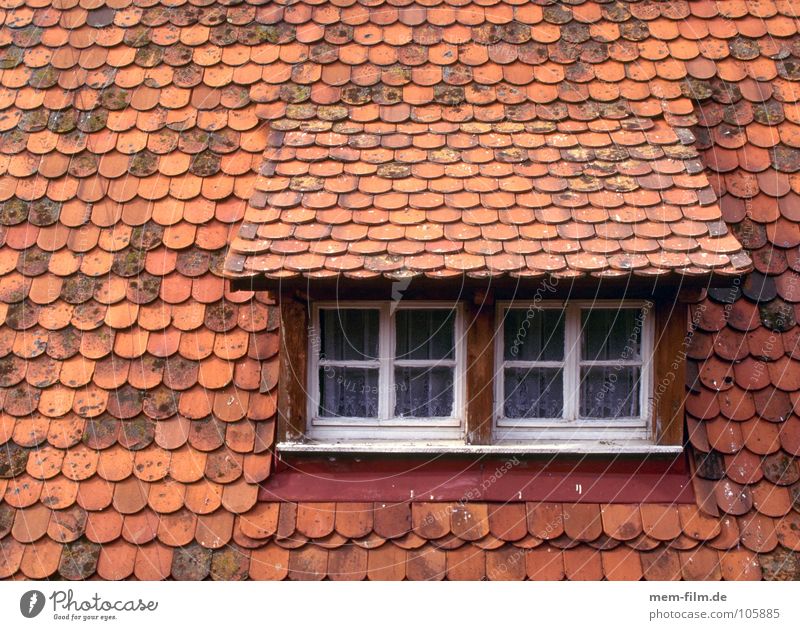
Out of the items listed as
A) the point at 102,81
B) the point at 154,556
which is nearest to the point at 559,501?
the point at 154,556

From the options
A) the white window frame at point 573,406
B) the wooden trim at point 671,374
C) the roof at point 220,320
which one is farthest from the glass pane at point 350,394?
the wooden trim at point 671,374

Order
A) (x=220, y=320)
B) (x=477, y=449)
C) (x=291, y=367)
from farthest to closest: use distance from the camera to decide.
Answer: (x=220, y=320), (x=291, y=367), (x=477, y=449)

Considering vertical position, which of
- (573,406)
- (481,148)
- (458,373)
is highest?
(481,148)

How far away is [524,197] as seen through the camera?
488 centimetres

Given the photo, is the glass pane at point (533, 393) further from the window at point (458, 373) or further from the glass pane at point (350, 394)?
the glass pane at point (350, 394)

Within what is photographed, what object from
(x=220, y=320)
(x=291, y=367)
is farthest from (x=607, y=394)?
(x=220, y=320)

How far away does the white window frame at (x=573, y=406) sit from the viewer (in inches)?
194

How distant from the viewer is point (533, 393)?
498 centimetres

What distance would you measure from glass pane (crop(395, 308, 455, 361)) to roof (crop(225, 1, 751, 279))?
47 centimetres

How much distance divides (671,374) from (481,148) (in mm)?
1466

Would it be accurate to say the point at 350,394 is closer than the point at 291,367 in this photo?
No

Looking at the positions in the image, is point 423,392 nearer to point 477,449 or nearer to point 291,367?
point 477,449

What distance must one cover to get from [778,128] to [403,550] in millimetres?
3062

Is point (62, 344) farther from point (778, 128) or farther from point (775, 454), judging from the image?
point (778, 128)
